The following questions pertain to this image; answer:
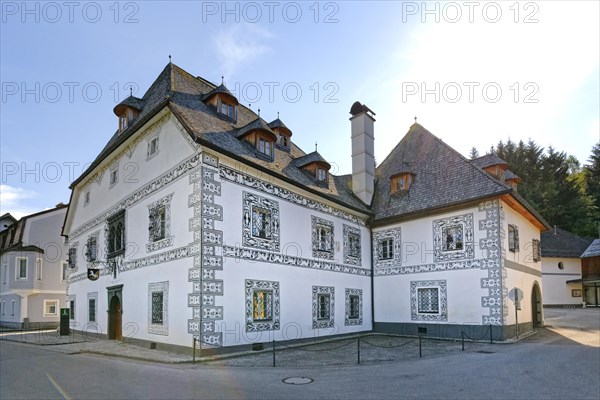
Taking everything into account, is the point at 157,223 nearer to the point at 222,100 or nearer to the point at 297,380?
the point at 222,100

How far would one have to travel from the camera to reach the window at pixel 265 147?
18656 millimetres

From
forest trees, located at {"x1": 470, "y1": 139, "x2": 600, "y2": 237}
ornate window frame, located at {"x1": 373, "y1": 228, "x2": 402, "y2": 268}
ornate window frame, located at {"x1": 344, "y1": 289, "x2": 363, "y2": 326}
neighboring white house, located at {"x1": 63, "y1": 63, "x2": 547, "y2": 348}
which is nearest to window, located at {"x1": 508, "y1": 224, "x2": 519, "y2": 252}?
neighboring white house, located at {"x1": 63, "y1": 63, "x2": 547, "y2": 348}

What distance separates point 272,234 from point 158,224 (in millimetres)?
4444

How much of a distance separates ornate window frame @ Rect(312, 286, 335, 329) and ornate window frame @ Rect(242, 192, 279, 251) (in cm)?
341

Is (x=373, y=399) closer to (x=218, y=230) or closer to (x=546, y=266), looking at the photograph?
(x=218, y=230)

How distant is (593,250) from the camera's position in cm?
4262

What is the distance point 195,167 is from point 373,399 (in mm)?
9838

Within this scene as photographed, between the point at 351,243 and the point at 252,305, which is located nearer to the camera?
the point at 252,305

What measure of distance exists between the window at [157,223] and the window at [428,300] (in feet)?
41.2

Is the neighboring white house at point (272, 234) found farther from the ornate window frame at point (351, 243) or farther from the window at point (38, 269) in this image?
the window at point (38, 269)

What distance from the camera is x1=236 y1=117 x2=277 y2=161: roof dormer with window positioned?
18.3 metres

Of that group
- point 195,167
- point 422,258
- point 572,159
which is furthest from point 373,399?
point 572,159

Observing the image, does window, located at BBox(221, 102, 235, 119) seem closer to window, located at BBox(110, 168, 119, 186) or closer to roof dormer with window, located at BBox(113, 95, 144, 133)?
roof dormer with window, located at BBox(113, 95, 144, 133)

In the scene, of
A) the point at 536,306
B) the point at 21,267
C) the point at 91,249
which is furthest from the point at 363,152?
the point at 21,267
